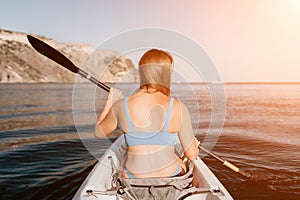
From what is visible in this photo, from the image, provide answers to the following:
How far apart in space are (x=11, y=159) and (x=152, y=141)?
6387 mm

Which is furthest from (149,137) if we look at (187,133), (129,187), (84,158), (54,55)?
(84,158)

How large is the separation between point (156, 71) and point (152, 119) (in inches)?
20.5

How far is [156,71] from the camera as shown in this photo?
298 cm

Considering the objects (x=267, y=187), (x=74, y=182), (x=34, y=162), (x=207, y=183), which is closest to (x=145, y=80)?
(x=207, y=183)

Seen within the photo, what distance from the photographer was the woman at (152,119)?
2.90 metres

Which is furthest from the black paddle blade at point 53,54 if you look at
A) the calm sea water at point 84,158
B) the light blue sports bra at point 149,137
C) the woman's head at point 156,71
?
the light blue sports bra at point 149,137

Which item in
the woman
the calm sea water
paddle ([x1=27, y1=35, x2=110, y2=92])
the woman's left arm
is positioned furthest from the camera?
the calm sea water

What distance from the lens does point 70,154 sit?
27.6ft

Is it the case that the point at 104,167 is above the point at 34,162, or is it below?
above

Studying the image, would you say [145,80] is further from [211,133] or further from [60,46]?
[60,46]

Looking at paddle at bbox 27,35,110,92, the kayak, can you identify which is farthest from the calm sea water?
the kayak

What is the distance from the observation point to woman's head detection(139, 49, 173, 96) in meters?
2.98

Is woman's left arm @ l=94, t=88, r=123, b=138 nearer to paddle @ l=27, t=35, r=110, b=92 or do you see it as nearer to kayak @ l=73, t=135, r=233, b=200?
kayak @ l=73, t=135, r=233, b=200

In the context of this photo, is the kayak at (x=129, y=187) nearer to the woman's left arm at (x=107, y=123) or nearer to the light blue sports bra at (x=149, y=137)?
the light blue sports bra at (x=149, y=137)
